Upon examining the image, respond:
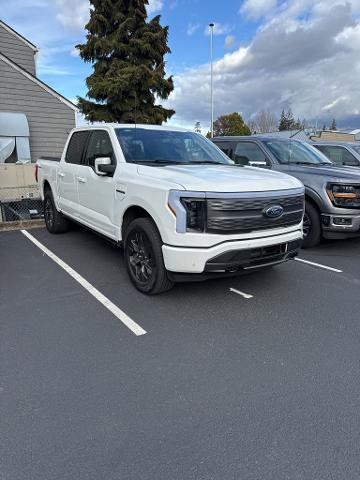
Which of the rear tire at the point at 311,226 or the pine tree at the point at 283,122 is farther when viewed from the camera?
the pine tree at the point at 283,122

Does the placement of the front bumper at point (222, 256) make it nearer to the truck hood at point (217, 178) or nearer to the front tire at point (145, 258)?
the front tire at point (145, 258)

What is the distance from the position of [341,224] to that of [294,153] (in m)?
2.09

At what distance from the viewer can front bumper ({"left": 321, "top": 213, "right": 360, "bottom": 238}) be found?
20.3ft

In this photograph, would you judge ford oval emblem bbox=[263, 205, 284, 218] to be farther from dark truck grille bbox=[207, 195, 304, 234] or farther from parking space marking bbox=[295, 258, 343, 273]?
parking space marking bbox=[295, 258, 343, 273]

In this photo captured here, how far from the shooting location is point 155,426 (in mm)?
2434

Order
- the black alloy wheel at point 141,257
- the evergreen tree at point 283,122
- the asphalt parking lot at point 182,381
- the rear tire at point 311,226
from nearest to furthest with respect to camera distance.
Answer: the asphalt parking lot at point 182,381
the black alloy wheel at point 141,257
the rear tire at point 311,226
the evergreen tree at point 283,122

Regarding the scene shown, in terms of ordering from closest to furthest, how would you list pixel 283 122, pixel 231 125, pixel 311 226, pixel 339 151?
1. pixel 311 226
2. pixel 339 151
3. pixel 231 125
4. pixel 283 122

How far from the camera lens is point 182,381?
2910mm

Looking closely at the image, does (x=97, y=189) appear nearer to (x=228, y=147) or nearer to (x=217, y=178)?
(x=217, y=178)

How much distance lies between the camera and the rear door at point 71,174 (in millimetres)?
6070

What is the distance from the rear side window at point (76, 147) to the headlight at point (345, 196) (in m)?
4.10

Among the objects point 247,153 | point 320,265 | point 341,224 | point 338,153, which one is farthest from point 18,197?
point 338,153

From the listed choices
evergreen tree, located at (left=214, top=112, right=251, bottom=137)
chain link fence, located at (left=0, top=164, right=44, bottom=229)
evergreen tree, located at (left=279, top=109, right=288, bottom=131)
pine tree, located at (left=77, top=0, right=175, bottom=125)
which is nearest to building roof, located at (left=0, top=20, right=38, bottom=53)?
pine tree, located at (left=77, top=0, right=175, bottom=125)

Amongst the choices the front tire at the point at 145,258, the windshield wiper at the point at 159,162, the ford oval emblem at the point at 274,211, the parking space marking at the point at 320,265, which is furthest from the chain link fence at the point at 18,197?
the ford oval emblem at the point at 274,211
